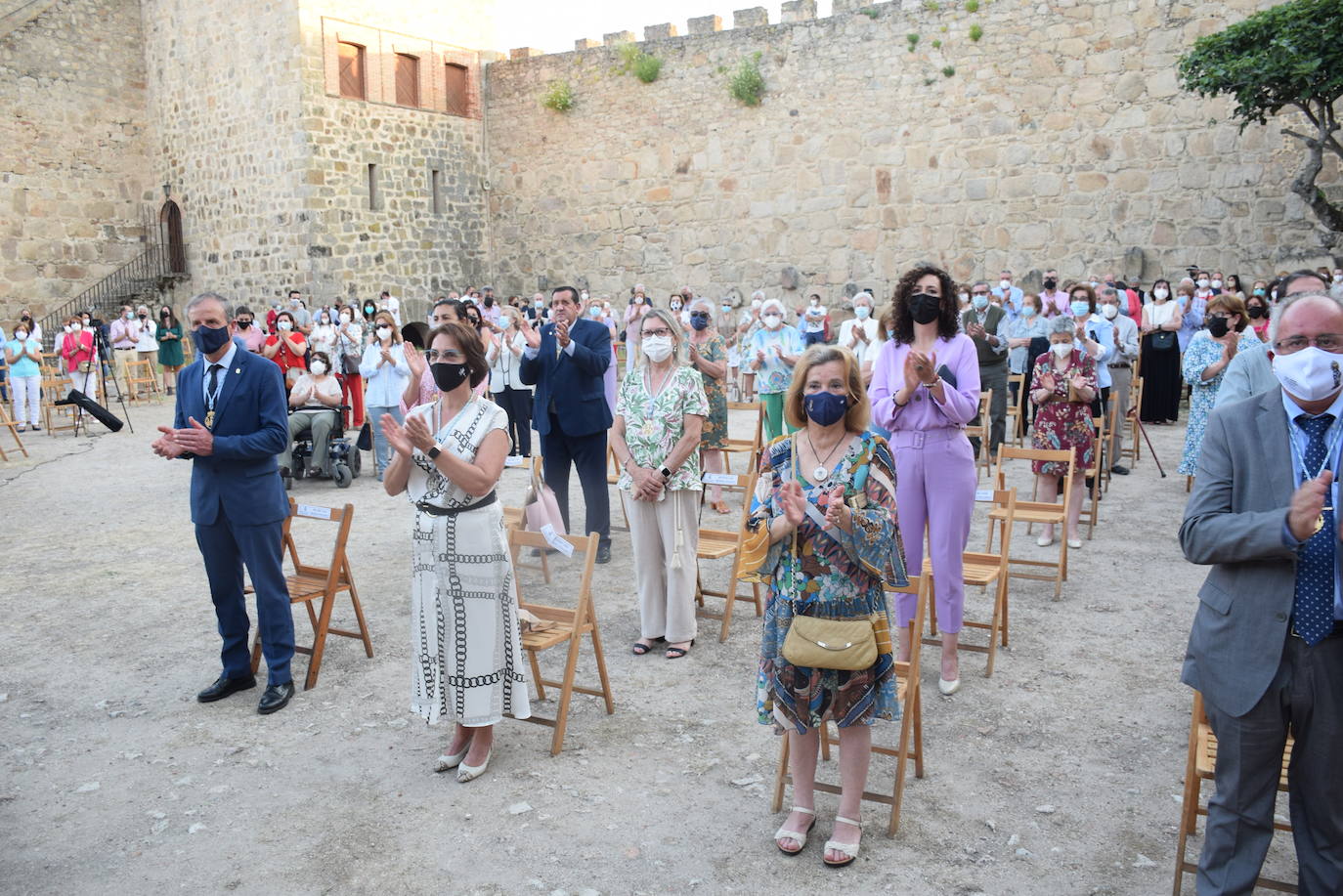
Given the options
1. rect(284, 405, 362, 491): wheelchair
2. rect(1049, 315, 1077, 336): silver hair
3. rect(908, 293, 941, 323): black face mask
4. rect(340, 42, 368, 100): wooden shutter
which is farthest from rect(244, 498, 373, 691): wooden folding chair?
rect(340, 42, 368, 100): wooden shutter

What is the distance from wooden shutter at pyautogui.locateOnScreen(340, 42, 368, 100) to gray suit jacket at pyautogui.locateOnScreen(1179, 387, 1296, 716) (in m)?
20.2

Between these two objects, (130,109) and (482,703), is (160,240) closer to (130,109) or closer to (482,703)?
(130,109)

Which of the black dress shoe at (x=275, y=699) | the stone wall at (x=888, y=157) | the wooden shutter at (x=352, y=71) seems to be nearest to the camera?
the black dress shoe at (x=275, y=699)

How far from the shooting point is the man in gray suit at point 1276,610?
8.38ft

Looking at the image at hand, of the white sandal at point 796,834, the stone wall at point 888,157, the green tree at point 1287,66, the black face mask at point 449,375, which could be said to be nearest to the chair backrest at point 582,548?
the black face mask at point 449,375

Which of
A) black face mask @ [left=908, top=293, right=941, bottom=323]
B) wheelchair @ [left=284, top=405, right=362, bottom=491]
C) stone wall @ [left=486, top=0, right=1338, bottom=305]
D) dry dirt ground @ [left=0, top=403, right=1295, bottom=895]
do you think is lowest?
dry dirt ground @ [left=0, top=403, right=1295, bottom=895]

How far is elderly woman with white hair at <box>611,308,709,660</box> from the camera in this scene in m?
5.04

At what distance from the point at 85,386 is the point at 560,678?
1303 centimetres

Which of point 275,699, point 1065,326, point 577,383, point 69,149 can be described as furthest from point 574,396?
point 69,149

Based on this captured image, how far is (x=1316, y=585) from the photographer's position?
2.56 m

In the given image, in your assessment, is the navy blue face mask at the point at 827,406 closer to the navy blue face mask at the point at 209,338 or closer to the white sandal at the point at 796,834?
the white sandal at the point at 796,834

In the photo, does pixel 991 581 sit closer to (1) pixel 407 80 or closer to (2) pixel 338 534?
(2) pixel 338 534

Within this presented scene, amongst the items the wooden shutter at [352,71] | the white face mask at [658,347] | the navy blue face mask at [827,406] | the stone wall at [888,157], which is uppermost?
the wooden shutter at [352,71]

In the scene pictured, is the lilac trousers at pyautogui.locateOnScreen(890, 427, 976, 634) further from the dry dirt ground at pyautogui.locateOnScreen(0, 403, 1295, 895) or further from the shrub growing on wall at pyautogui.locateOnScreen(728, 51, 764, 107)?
the shrub growing on wall at pyautogui.locateOnScreen(728, 51, 764, 107)
